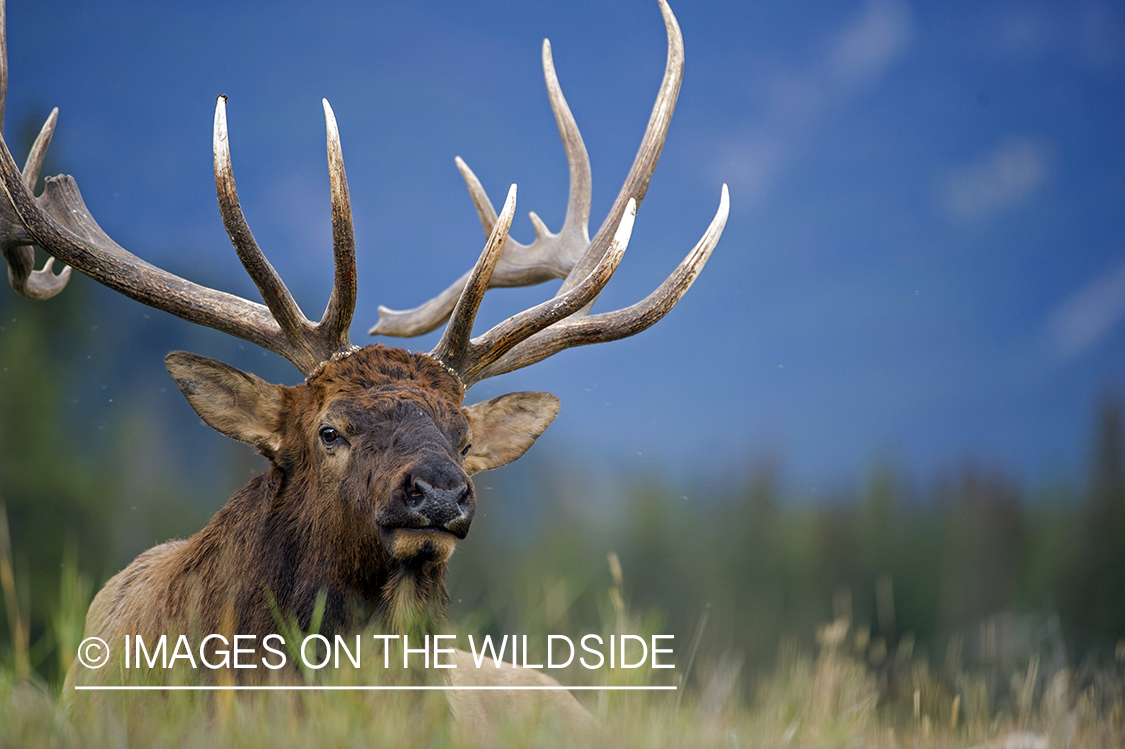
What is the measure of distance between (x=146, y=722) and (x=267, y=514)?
117 cm

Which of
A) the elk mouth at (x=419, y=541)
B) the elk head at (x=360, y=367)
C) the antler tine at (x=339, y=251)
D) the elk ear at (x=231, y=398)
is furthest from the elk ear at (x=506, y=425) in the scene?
the elk mouth at (x=419, y=541)

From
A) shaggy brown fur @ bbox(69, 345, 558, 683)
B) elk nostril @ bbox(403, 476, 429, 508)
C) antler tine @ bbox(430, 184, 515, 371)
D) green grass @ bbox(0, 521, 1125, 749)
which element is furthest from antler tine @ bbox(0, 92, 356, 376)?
green grass @ bbox(0, 521, 1125, 749)

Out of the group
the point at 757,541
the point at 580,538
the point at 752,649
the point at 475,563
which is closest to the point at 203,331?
the point at 475,563

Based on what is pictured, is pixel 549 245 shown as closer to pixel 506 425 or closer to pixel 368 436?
pixel 506 425

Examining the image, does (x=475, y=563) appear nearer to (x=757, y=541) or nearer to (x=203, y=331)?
(x=203, y=331)

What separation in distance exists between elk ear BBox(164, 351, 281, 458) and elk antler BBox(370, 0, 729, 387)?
707 mm

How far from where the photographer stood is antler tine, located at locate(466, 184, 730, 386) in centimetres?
419

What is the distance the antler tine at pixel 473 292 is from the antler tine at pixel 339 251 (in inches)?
15.4

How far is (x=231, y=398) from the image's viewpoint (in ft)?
11.7

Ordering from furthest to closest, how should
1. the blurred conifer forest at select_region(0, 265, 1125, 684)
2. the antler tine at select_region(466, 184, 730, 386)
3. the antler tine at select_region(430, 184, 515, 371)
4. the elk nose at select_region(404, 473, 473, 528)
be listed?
the blurred conifer forest at select_region(0, 265, 1125, 684), the antler tine at select_region(466, 184, 730, 386), the antler tine at select_region(430, 184, 515, 371), the elk nose at select_region(404, 473, 473, 528)

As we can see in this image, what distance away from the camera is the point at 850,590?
78.6 ft

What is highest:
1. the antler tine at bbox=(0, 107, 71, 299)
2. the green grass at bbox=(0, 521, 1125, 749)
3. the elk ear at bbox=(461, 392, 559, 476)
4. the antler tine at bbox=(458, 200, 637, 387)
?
the antler tine at bbox=(0, 107, 71, 299)

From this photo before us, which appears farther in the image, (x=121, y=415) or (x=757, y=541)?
(x=757, y=541)

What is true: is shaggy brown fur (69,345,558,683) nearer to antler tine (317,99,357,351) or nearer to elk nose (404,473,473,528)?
elk nose (404,473,473,528)
